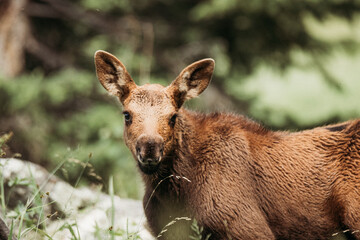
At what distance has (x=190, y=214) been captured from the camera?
18.3 ft

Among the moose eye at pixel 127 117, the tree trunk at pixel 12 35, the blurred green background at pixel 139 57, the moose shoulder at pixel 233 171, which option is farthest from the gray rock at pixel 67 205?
the tree trunk at pixel 12 35

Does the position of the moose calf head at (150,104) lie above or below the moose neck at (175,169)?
above

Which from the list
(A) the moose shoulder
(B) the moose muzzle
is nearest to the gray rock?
(A) the moose shoulder

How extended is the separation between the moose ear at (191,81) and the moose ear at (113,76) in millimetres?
542

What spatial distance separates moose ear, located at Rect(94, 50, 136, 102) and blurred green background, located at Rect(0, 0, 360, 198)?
4.26 metres

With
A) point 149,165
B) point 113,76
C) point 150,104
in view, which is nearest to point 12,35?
point 113,76

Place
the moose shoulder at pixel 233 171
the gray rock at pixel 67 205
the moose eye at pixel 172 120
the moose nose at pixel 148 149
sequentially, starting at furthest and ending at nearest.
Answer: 1. the gray rock at pixel 67 205
2. the moose eye at pixel 172 120
3. the moose shoulder at pixel 233 171
4. the moose nose at pixel 148 149

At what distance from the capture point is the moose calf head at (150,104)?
5.18 m

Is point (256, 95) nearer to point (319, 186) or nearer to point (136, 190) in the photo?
point (136, 190)

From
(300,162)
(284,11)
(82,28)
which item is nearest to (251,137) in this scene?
(300,162)

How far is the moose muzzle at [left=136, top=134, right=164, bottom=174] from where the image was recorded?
5.09 meters

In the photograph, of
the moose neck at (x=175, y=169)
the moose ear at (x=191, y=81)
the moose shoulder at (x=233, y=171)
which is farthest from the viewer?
the moose ear at (x=191, y=81)

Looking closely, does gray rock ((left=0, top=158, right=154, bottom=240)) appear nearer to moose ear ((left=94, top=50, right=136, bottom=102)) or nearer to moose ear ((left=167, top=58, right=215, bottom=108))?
moose ear ((left=94, top=50, right=136, bottom=102))

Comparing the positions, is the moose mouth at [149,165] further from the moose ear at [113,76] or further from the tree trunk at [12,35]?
the tree trunk at [12,35]
